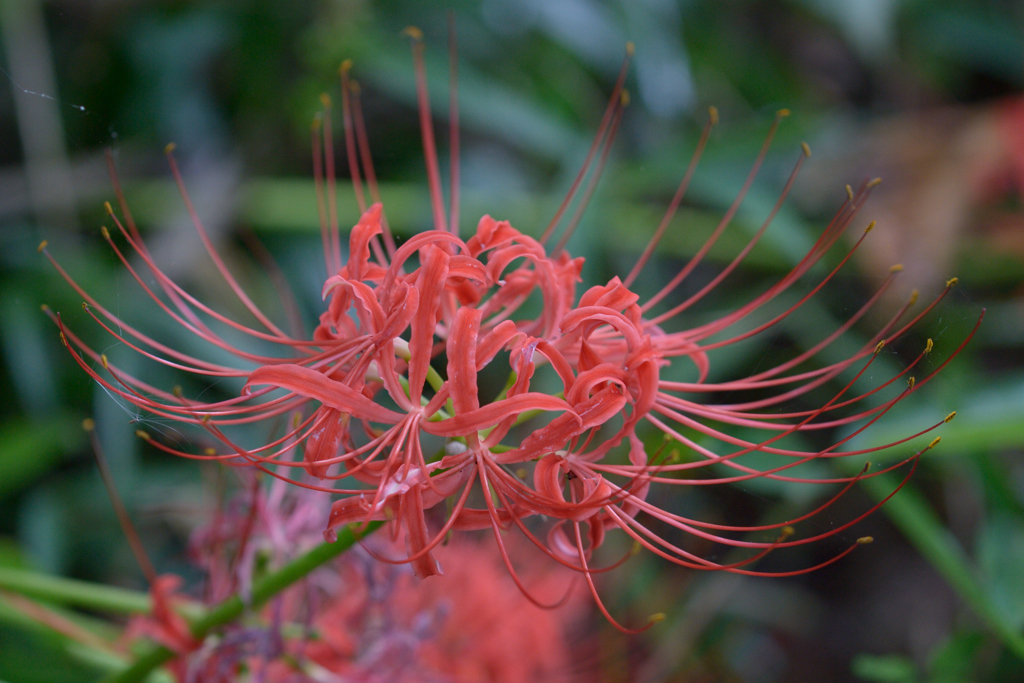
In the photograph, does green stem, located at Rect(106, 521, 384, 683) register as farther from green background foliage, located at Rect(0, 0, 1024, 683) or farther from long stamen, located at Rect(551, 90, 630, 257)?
green background foliage, located at Rect(0, 0, 1024, 683)

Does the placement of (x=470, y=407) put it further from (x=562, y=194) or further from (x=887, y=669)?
(x=562, y=194)

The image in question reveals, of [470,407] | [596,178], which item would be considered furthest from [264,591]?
[596,178]

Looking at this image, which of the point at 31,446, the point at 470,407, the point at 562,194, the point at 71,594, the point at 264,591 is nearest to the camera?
the point at 470,407

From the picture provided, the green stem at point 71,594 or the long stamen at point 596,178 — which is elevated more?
the long stamen at point 596,178

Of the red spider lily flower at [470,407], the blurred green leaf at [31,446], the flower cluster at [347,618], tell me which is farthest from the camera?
the blurred green leaf at [31,446]

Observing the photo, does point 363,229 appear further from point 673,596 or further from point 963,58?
point 963,58

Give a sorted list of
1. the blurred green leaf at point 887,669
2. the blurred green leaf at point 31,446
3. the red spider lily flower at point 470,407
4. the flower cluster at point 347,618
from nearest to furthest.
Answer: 1. the red spider lily flower at point 470,407
2. the flower cluster at point 347,618
3. the blurred green leaf at point 887,669
4. the blurred green leaf at point 31,446

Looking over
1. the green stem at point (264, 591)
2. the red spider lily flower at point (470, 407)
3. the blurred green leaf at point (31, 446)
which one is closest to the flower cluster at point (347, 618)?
the green stem at point (264, 591)

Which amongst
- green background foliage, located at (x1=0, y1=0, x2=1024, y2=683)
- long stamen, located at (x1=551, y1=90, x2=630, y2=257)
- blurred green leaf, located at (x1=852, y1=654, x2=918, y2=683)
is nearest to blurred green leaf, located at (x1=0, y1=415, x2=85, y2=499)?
green background foliage, located at (x1=0, y1=0, x2=1024, y2=683)

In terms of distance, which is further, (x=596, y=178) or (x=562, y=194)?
(x=562, y=194)

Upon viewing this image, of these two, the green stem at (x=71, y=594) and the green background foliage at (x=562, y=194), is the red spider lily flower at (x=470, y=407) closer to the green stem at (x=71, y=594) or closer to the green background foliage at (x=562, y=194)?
the green stem at (x=71, y=594)

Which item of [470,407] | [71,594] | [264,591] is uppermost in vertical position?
[470,407]
